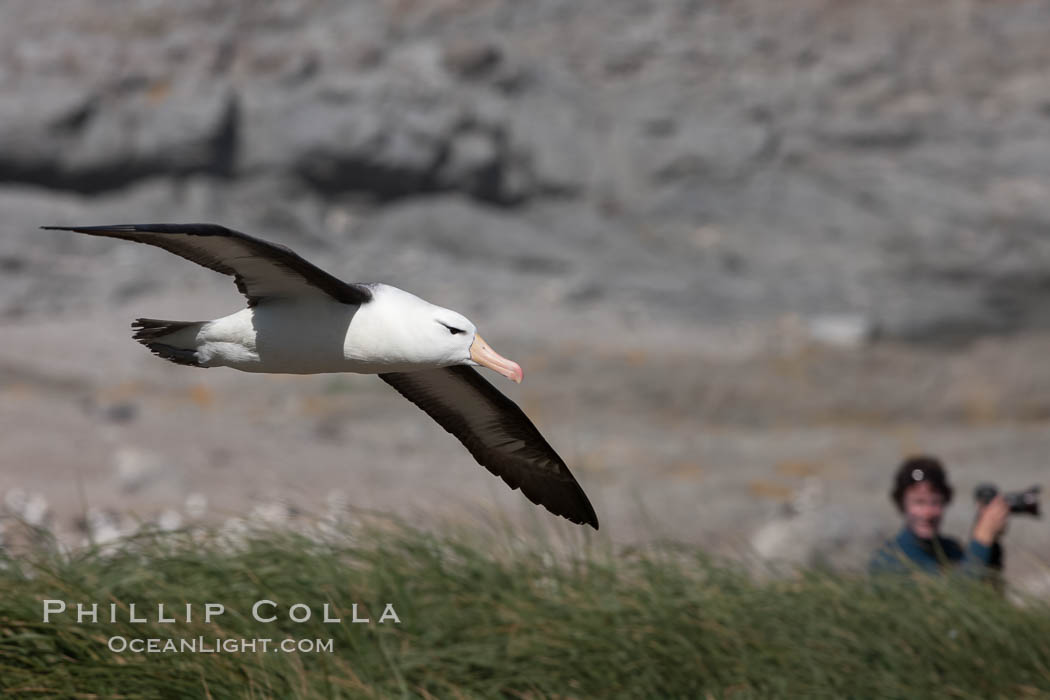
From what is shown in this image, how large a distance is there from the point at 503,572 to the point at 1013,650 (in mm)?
1544

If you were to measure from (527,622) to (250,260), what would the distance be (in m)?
1.73

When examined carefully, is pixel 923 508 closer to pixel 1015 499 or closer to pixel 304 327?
pixel 1015 499

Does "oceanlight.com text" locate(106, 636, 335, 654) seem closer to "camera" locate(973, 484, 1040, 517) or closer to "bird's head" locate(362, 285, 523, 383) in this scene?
"bird's head" locate(362, 285, 523, 383)

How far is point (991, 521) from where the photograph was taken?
4.02 m

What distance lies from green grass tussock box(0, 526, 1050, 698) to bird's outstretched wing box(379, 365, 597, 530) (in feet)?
1.71

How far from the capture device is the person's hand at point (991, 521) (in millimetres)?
3988

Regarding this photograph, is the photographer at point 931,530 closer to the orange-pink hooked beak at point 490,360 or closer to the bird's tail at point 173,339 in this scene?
the orange-pink hooked beak at point 490,360

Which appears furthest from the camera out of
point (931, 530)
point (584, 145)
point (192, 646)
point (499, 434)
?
point (584, 145)

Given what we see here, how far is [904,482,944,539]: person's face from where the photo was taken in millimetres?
4094

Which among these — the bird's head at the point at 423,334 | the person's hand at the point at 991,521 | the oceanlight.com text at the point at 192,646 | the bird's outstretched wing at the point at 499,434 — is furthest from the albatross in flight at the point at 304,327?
the person's hand at the point at 991,521

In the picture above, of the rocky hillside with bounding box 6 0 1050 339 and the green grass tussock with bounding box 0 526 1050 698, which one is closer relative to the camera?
the green grass tussock with bounding box 0 526 1050 698

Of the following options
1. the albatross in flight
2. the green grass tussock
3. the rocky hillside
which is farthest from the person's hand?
the rocky hillside

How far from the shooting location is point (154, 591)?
3.96 meters

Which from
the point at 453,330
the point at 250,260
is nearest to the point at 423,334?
the point at 453,330
